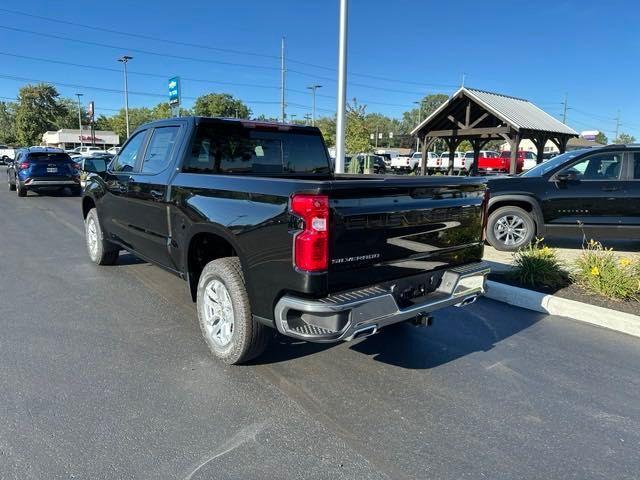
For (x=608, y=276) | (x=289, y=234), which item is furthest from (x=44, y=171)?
(x=608, y=276)

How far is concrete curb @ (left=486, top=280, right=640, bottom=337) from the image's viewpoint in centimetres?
485

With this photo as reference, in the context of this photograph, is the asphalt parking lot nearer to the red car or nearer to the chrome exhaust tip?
the chrome exhaust tip

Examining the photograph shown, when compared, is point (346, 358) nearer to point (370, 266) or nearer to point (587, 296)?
point (370, 266)

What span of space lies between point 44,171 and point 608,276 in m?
Answer: 18.1

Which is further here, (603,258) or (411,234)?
(603,258)

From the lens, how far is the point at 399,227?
3.37 metres

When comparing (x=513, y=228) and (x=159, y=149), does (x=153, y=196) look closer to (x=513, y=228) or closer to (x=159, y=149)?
(x=159, y=149)

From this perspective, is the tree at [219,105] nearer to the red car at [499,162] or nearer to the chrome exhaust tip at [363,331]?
the red car at [499,162]

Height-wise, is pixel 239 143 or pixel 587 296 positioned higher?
pixel 239 143

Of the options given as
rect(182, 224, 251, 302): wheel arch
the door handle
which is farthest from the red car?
rect(182, 224, 251, 302): wheel arch

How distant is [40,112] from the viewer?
97312 millimetres

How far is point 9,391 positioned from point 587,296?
566 cm

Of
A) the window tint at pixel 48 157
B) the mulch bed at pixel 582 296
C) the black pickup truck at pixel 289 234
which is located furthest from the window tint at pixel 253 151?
the window tint at pixel 48 157

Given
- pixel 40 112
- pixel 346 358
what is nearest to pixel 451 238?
pixel 346 358
